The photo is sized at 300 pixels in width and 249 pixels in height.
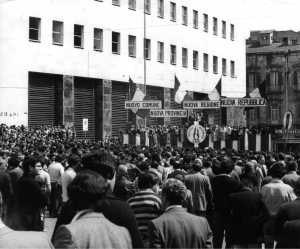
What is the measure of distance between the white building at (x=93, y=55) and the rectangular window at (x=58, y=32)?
0.19 ft

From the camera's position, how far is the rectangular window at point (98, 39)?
47.8 m

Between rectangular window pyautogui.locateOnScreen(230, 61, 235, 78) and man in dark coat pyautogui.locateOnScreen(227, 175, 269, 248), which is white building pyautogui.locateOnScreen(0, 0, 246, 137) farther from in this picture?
man in dark coat pyautogui.locateOnScreen(227, 175, 269, 248)

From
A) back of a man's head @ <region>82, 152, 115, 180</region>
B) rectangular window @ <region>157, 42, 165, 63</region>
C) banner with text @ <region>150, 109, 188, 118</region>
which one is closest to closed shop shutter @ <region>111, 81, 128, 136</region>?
rectangular window @ <region>157, 42, 165, 63</region>

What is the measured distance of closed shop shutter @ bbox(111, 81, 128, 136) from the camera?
49.3m

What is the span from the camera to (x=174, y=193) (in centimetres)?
672

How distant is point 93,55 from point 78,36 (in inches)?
63.2

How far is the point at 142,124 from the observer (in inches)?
2029

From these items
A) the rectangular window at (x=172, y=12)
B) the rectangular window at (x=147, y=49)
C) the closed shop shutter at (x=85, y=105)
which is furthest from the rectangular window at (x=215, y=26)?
the closed shop shutter at (x=85, y=105)

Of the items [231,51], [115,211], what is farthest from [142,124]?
[115,211]

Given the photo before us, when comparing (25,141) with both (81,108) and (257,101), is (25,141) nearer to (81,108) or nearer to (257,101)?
(257,101)

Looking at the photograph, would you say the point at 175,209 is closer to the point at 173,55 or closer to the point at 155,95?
the point at 155,95

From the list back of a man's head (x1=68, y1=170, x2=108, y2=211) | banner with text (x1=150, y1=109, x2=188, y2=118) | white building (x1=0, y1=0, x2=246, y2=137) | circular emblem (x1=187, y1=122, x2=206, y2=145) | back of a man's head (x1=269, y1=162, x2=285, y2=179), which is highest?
white building (x1=0, y1=0, x2=246, y2=137)

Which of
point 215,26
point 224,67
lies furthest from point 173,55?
point 224,67

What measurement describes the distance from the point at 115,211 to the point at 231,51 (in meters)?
62.4
